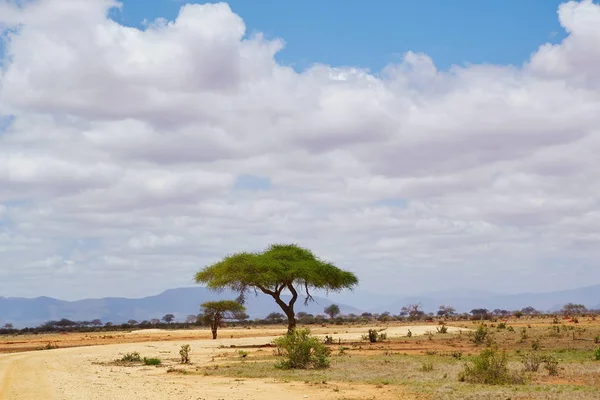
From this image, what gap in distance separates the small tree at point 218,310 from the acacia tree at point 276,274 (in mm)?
15907

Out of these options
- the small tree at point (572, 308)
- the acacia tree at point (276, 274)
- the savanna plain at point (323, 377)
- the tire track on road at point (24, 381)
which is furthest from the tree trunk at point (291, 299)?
the small tree at point (572, 308)

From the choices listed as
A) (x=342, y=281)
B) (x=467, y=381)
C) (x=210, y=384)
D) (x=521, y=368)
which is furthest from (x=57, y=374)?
(x=342, y=281)

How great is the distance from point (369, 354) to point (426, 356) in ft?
12.9

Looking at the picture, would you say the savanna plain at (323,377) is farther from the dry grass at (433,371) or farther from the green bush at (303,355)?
the green bush at (303,355)

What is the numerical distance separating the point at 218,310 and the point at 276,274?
75.4 ft

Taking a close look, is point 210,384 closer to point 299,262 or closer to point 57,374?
point 57,374

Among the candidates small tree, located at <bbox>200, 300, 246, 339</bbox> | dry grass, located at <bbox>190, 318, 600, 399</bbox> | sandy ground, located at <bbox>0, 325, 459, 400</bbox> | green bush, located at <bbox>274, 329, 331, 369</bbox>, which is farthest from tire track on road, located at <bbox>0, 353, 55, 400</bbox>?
small tree, located at <bbox>200, 300, 246, 339</bbox>

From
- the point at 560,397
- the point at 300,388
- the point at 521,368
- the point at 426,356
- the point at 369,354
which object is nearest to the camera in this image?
the point at 560,397

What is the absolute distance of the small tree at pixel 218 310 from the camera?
7425 centimetres

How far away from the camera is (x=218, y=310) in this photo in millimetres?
75500

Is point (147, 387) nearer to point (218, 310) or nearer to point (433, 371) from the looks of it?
point (433, 371)

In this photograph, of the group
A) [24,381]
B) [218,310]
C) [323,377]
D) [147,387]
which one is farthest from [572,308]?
[24,381]

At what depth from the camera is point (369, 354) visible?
4231cm

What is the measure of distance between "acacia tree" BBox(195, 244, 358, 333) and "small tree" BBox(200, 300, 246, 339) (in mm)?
15907
